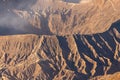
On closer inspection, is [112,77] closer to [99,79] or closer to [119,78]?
[119,78]

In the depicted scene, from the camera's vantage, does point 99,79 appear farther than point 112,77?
Yes

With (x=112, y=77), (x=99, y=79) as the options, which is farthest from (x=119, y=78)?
(x=99, y=79)

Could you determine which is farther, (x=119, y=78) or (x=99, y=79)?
(x=99, y=79)
